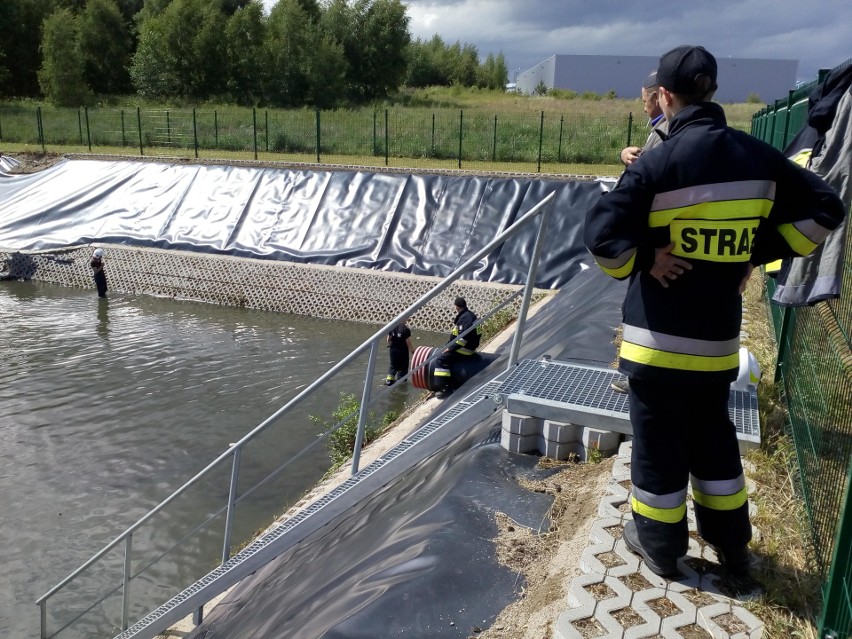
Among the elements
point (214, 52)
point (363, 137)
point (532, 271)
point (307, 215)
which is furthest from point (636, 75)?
point (532, 271)

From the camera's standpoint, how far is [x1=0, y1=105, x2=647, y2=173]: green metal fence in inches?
976

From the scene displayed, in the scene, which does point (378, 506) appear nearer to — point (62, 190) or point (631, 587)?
point (631, 587)

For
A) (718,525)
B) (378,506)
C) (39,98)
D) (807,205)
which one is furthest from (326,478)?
(39,98)

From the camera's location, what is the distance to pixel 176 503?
7.54m

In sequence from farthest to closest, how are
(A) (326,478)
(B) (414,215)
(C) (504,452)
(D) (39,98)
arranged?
(D) (39,98) → (B) (414,215) → (A) (326,478) → (C) (504,452)

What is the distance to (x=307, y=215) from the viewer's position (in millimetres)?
16141

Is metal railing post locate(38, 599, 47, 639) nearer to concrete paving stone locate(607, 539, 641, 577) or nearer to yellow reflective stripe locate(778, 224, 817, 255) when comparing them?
concrete paving stone locate(607, 539, 641, 577)

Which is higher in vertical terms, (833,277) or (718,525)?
(833,277)

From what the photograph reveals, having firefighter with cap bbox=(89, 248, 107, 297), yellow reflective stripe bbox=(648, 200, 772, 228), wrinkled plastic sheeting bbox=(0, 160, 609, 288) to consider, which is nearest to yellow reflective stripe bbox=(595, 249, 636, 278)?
yellow reflective stripe bbox=(648, 200, 772, 228)

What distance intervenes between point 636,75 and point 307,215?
6700 cm

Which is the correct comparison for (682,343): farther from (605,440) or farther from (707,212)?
(605,440)

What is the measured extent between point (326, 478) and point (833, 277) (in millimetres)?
5191

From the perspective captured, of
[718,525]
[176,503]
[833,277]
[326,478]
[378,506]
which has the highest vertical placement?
[833,277]

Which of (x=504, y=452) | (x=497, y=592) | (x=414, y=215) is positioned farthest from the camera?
(x=414, y=215)
